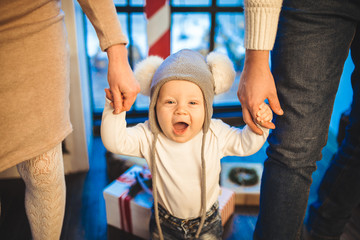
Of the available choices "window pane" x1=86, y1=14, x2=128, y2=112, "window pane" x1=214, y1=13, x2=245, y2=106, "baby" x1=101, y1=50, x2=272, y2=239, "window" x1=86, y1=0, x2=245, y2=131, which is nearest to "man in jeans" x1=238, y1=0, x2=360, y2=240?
"baby" x1=101, y1=50, x2=272, y2=239

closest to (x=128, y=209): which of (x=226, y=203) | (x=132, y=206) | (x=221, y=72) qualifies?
(x=132, y=206)

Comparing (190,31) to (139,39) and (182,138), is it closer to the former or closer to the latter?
(139,39)

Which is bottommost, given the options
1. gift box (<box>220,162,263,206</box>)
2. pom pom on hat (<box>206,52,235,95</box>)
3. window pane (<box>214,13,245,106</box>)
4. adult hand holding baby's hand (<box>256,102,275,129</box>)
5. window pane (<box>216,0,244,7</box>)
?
gift box (<box>220,162,263,206</box>)

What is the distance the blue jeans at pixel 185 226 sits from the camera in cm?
96

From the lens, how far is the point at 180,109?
2.74ft

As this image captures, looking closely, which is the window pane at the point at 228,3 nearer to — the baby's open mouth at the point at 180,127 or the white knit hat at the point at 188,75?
the white knit hat at the point at 188,75

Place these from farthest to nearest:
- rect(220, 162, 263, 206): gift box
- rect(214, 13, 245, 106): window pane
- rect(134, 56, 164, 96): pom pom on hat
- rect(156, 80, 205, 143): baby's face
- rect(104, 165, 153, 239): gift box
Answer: rect(214, 13, 245, 106): window pane
rect(220, 162, 263, 206): gift box
rect(104, 165, 153, 239): gift box
rect(134, 56, 164, 96): pom pom on hat
rect(156, 80, 205, 143): baby's face

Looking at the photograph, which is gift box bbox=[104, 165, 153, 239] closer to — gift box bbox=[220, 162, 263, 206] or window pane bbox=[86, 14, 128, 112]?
gift box bbox=[220, 162, 263, 206]

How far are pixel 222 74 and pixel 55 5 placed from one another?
0.52 metres

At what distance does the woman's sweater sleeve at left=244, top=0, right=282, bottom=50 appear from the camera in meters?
0.74

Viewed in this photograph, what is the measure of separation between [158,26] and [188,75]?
4.07 ft

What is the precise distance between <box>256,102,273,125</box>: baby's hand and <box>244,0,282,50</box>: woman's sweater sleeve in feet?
0.53

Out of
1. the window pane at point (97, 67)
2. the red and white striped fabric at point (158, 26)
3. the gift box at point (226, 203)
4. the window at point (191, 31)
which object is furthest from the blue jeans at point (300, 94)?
the window pane at point (97, 67)

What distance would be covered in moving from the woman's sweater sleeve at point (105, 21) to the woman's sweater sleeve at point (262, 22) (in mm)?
362
